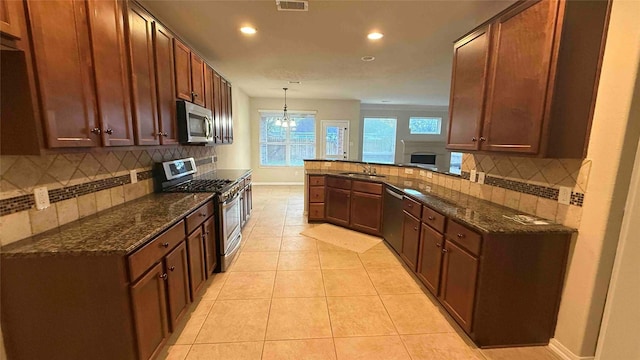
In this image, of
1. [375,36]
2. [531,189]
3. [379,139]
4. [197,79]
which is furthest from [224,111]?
[379,139]

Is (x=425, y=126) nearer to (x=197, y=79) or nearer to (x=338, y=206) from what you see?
(x=338, y=206)

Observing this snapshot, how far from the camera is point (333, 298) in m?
2.47

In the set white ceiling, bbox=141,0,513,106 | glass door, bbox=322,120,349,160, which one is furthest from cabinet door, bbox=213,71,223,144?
glass door, bbox=322,120,349,160

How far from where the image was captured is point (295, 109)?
312 inches

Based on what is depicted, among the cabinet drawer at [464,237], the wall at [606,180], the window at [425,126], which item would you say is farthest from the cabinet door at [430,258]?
the window at [425,126]

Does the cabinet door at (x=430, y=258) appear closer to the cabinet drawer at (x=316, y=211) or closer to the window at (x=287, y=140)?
the cabinet drawer at (x=316, y=211)

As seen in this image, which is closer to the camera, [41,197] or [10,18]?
[10,18]

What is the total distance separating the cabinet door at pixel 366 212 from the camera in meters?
3.88

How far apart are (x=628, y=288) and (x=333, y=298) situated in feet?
6.93

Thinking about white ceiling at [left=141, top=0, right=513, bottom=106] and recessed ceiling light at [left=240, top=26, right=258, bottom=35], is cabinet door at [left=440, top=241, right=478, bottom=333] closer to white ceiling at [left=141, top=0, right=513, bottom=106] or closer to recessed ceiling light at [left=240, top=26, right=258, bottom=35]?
white ceiling at [left=141, top=0, right=513, bottom=106]

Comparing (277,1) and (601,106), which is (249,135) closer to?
(277,1)

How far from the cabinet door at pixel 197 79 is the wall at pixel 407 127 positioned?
625 cm

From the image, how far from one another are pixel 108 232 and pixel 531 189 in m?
3.04

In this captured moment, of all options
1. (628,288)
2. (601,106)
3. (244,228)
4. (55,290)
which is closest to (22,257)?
(55,290)
